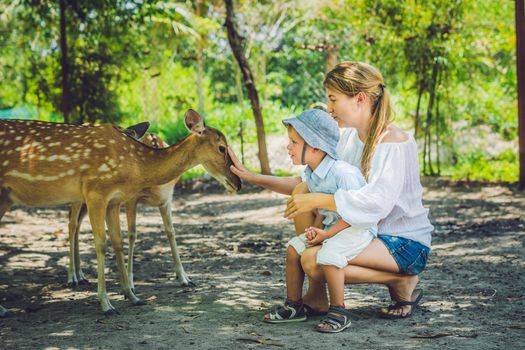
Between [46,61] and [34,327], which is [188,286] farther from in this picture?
[46,61]

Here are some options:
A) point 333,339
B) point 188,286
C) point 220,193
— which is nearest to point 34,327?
point 188,286

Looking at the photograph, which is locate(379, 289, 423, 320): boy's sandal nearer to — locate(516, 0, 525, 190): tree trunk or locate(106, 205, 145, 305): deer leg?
locate(106, 205, 145, 305): deer leg

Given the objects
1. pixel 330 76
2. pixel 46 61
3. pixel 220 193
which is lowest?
pixel 220 193

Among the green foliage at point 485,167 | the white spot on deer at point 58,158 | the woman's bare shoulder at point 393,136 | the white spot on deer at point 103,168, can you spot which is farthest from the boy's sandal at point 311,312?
the green foliage at point 485,167

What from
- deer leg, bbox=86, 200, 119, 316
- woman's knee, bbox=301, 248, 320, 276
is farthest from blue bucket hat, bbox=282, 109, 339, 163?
deer leg, bbox=86, 200, 119, 316

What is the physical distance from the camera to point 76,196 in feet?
18.4

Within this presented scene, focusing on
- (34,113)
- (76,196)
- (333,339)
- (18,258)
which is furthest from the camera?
(34,113)

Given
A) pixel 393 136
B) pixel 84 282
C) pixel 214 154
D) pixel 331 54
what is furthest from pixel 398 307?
pixel 331 54

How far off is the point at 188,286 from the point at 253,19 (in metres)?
20.9

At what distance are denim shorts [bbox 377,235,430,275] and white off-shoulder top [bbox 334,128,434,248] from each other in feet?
0.11

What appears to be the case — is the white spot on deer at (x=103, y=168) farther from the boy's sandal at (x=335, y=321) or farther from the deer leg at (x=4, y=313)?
the boy's sandal at (x=335, y=321)

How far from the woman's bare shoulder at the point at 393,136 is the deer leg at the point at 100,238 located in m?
2.16

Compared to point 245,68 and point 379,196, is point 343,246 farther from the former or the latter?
point 245,68

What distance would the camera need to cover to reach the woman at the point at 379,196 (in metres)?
4.32
